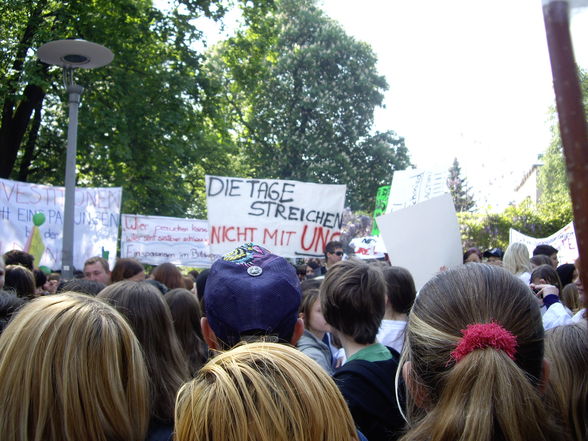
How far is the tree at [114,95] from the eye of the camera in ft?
40.9

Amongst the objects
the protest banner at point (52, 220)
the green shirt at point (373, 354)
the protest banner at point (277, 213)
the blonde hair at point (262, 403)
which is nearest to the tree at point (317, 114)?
Answer: the protest banner at point (52, 220)

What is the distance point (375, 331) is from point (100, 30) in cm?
1146

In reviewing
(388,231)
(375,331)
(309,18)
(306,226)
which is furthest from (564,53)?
(309,18)


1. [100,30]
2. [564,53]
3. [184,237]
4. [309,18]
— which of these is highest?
[309,18]

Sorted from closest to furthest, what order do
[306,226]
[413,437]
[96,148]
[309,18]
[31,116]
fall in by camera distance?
[413,437] → [306,226] → [96,148] → [31,116] → [309,18]

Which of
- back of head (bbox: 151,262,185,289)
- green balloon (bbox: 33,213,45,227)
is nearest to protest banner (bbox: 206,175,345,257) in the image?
green balloon (bbox: 33,213,45,227)

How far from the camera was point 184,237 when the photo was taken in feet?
41.3

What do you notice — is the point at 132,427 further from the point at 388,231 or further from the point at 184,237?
the point at 184,237

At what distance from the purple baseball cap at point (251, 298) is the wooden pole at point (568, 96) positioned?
161 centimetres

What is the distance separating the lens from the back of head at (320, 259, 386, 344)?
2965 mm

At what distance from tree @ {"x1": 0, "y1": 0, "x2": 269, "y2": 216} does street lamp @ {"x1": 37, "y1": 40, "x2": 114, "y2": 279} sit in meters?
4.80

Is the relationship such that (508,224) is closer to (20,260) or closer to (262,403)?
(20,260)

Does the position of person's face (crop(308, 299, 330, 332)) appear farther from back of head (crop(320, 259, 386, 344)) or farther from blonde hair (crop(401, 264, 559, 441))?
blonde hair (crop(401, 264, 559, 441))

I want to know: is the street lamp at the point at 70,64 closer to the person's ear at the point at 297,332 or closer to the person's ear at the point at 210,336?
the person's ear at the point at 210,336
